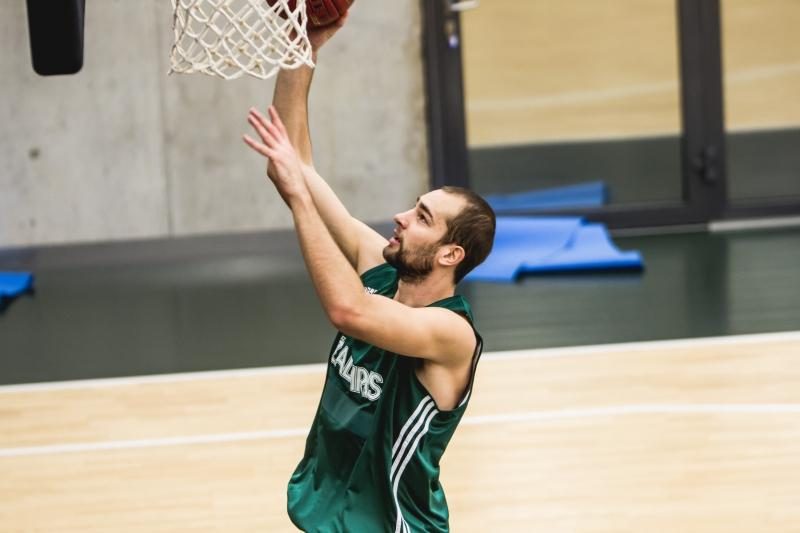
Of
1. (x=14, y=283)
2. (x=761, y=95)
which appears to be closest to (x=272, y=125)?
(x=14, y=283)

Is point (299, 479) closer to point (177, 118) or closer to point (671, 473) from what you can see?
point (671, 473)

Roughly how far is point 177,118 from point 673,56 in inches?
141

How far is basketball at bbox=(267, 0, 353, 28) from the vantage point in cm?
274

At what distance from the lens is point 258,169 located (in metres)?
9.11

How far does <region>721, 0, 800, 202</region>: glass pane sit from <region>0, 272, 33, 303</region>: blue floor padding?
5.01 m

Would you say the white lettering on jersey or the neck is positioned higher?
the neck

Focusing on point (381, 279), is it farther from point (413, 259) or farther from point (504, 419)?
point (504, 419)

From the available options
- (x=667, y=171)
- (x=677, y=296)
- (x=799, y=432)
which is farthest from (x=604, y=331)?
(x=667, y=171)

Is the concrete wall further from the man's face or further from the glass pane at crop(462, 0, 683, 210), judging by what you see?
the man's face

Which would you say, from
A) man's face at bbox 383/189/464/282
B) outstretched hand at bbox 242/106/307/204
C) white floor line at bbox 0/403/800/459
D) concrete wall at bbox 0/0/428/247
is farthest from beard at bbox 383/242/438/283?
concrete wall at bbox 0/0/428/247

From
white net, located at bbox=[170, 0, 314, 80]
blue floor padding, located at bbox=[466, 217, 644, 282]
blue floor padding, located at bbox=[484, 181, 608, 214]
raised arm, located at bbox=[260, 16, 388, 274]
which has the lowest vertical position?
blue floor padding, located at bbox=[466, 217, 644, 282]

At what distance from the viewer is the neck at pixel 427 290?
2891mm

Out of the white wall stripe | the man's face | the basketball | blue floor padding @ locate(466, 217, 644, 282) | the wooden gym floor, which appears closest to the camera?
the basketball

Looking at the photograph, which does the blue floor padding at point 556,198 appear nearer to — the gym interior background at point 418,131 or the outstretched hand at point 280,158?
the gym interior background at point 418,131
